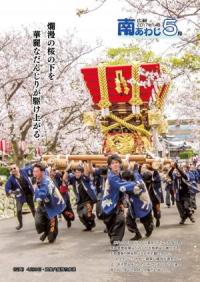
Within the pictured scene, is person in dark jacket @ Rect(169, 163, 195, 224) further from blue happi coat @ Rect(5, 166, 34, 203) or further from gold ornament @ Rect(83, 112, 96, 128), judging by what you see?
blue happi coat @ Rect(5, 166, 34, 203)

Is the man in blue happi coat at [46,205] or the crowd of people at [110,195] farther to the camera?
the man in blue happi coat at [46,205]

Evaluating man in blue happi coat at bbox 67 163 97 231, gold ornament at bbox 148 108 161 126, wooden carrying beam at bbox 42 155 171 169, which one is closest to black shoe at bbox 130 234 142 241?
wooden carrying beam at bbox 42 155 171 169

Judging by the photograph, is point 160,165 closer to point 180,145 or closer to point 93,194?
point 93,194

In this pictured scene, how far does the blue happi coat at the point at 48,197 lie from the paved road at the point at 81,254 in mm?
601

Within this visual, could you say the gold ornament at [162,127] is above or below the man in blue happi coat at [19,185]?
above

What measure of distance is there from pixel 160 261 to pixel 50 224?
2.93m

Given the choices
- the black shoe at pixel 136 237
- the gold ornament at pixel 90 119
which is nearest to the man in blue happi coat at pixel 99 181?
the gold ornament at pixel 90 119

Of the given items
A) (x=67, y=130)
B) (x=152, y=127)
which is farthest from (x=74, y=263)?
(x=67, y=130)

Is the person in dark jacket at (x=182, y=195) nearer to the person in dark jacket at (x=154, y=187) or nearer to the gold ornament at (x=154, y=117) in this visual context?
the person in dark jacket at (x=154, y=187)

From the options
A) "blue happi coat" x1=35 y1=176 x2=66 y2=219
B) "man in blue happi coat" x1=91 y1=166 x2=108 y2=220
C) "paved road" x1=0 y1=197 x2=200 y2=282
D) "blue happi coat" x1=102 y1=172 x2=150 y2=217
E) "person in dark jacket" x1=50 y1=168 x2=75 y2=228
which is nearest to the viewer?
"paved road" x1=0 y1=197 x2=200 y2=282

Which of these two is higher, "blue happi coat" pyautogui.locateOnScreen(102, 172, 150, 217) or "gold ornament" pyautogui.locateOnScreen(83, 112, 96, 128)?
"gold ornament" pyautogui.locateOnScreen(83, 112, 96, 128)

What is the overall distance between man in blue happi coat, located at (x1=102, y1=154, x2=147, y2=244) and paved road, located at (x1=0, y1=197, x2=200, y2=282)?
1.20ft

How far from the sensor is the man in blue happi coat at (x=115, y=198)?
26.5 ft

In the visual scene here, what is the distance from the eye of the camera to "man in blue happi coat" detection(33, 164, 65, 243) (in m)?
8.79
